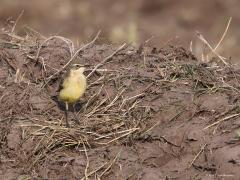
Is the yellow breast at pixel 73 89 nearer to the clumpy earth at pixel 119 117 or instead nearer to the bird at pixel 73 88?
the bird at pixel 73 88

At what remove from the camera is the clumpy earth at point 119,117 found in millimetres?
6301

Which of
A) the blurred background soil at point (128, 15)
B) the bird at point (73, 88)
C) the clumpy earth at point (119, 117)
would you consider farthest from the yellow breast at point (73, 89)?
the blurred background soil at point (128, 15)

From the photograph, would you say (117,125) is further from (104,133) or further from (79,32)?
(79,32)

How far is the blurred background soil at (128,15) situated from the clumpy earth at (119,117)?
22.2 ft

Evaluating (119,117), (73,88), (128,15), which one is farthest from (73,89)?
(128,15)

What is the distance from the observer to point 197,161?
629 cm

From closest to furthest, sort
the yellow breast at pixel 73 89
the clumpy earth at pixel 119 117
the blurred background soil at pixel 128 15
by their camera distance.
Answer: the clumpy earth at pixel 119 117, the yellow breast at pixel 73 89, the blurred background soil at pixel 128 15

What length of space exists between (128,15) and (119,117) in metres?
9.06

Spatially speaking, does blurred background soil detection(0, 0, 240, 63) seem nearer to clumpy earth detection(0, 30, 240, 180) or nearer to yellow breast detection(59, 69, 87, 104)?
clumpy earth detection(0, 30, 240, 180)

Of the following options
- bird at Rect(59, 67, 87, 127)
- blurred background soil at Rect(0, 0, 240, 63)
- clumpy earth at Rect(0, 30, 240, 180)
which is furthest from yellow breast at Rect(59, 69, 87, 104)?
blurred background soil at Rect(0, 0, 240, 63)

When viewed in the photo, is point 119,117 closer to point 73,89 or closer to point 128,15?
point 73,89

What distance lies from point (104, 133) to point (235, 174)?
1136mm

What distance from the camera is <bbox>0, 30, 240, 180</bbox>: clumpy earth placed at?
20.7 ft

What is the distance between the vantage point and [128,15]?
51.2 feet
